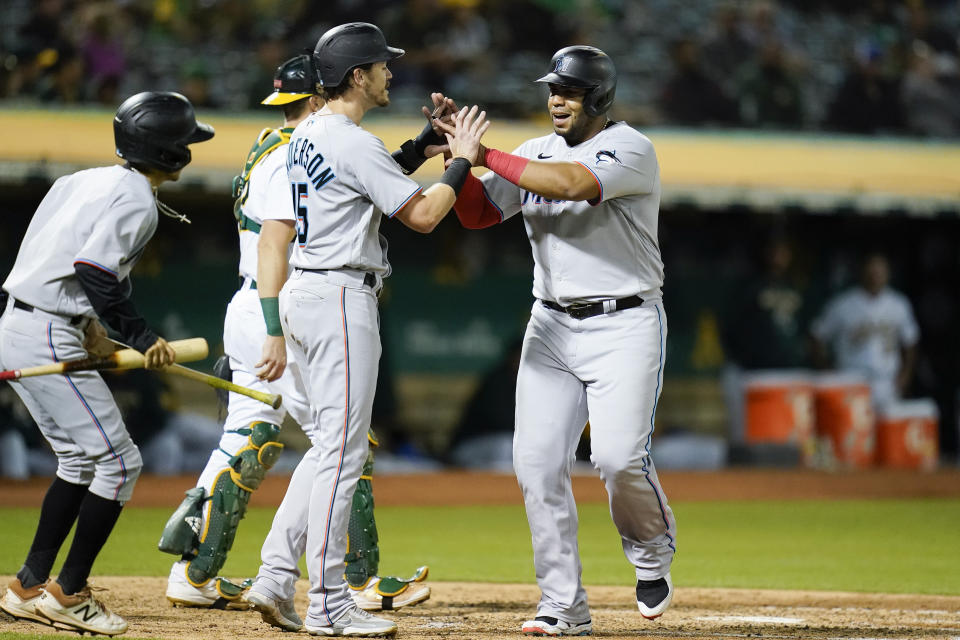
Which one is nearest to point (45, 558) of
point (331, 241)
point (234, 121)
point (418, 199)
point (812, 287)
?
point (331, 241)

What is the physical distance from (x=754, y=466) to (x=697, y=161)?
9.55 ft

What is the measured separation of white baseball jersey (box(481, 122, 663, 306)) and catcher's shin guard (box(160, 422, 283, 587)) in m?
1.22

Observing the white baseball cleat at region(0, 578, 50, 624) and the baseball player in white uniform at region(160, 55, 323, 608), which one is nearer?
the white baseball cleat at region(0, 578, 50, 624)

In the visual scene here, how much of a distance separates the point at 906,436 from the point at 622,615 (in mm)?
8108

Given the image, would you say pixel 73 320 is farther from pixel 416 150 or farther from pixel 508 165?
pixel 508 165

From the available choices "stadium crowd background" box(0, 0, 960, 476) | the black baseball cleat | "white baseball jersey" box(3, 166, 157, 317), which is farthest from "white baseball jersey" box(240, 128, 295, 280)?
"stadium crowd background" box(0, 0, 960, 476)

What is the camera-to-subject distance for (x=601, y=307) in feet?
14.4

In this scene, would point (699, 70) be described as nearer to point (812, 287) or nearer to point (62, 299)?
point (812, 287)

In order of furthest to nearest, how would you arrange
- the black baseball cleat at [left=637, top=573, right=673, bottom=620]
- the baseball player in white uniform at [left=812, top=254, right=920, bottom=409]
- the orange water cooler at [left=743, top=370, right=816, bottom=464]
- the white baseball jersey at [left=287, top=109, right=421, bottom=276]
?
1. the baseball player in white uniform at [left=812, top=254, right=920, bottom=409]
2. the orange water cooler at [left=743, top=370, right=816, bottom=464]
3. the black baseball cleat at [left=637, top=573, right=673, bottom=620]
4. the white baseball jersey at [left=287, top=109, right=421, bottom=276]

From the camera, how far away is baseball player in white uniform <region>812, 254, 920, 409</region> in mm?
12078

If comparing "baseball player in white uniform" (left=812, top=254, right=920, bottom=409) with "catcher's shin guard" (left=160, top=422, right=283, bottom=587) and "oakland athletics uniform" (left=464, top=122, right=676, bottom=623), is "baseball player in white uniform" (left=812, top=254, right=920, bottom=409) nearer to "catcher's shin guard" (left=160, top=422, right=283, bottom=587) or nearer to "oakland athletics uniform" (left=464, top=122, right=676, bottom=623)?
"oakland athletics uniform" (left=464, top=122, right=676, bottom=623)

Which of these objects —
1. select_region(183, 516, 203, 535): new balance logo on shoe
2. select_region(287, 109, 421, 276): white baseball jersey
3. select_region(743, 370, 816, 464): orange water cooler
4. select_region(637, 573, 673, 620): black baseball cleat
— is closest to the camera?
select_region(287, 109, 421, 276): white baseball jersey

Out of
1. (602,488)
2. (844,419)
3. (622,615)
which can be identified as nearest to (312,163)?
(622,615)

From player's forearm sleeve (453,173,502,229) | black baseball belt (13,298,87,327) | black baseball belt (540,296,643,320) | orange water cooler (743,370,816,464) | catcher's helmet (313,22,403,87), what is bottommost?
orange water cooler (743,370,816,464)
